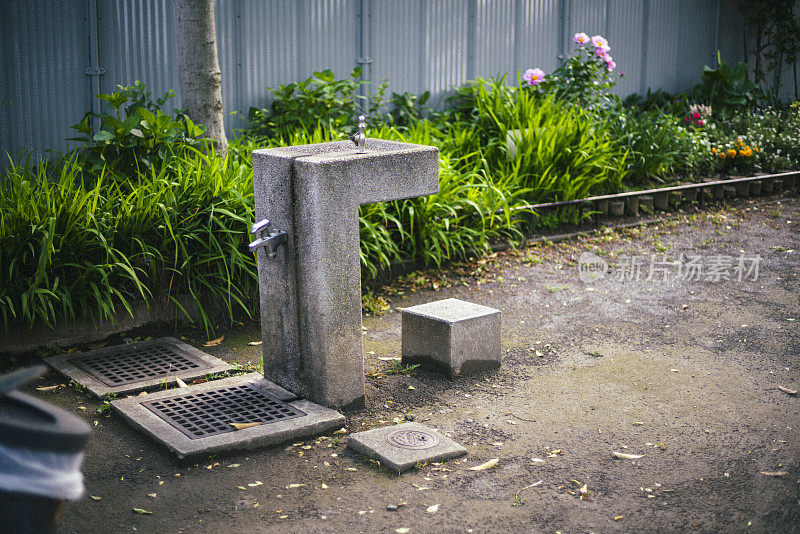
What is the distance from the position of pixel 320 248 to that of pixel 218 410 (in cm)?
107

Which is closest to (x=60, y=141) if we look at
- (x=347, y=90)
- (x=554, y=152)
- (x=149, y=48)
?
(x=149, y=48)

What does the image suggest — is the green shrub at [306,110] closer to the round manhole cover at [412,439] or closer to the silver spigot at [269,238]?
the silver spigot at [269,238]

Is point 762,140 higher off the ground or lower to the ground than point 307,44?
lower

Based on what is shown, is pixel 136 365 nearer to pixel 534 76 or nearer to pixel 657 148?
pixel 534 76

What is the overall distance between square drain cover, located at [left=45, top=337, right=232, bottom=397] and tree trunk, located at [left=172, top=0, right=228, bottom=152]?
6.95ft

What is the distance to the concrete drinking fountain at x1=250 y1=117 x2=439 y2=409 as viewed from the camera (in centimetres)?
431

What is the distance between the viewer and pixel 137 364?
5195 millimetres

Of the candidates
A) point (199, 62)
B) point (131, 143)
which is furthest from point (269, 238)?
point (199, 62)

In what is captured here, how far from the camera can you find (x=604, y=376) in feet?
17.0

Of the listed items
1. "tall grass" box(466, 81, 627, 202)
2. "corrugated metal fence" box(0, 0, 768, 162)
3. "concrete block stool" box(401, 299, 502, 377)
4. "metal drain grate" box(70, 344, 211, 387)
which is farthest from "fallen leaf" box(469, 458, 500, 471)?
"corrugated metal fence" box(0, 0, 768, 162)

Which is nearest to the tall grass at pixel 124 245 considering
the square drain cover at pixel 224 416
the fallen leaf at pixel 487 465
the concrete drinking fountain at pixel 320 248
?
the square drain cover at pixel 224 416

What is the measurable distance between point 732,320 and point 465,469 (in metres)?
3.26

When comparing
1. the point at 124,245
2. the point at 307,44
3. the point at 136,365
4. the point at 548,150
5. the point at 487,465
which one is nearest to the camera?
the point at 487,465

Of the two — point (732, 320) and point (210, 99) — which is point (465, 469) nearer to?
point (732, 320)
